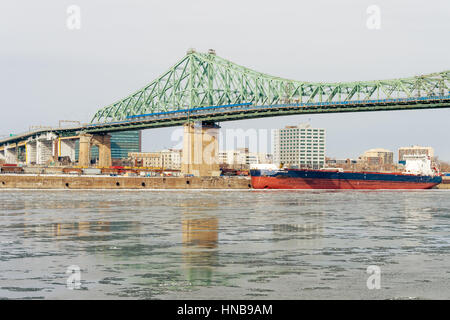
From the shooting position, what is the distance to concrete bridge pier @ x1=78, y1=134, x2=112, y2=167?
15675cm

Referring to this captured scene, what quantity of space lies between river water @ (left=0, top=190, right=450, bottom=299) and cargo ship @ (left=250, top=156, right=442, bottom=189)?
68.0 metres

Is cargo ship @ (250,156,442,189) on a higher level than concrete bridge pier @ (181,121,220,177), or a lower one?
lower

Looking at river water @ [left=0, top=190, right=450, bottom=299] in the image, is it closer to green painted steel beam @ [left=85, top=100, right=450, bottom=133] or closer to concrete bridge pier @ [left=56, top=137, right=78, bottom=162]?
green painted steel beam @ [left=85, top=100, right=450, bottom=133]

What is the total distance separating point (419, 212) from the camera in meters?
49.1

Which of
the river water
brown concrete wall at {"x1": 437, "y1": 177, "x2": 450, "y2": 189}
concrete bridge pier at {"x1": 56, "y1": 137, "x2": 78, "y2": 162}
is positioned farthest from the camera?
concrete bridge pier at {"x1": 56, "y1": 137, "x2": 78, "y2": 162}

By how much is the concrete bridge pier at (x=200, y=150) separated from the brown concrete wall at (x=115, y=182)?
15.0 metres

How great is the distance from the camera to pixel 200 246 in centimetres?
2623

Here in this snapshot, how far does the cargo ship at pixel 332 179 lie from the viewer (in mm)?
108250

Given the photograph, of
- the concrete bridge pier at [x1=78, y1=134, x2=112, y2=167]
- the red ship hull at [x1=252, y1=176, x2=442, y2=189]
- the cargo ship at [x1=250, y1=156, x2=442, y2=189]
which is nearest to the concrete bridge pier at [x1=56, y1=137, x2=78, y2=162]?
the concrete bridge pier at [x1=78, y1=134, x2=112, y2=167]

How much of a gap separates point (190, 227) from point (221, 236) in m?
4.48

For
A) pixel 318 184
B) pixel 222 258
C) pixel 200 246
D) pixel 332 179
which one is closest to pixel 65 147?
pixel 318 184

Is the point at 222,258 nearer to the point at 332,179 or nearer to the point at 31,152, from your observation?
the point at 332,179
